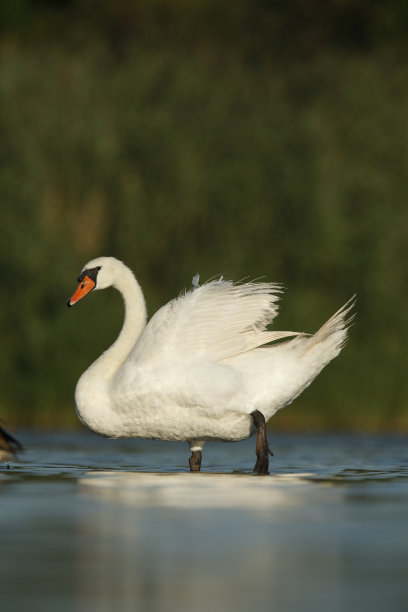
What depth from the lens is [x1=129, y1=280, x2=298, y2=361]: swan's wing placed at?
9992mm

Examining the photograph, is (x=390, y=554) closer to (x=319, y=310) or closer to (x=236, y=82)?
(x=319, y=310)

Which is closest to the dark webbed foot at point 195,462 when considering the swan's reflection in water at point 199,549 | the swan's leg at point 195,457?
the swan's leg at point 195,457

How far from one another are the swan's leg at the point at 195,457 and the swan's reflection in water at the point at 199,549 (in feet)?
4.64

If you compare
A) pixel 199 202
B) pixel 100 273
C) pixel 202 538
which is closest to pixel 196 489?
pixel 202 538

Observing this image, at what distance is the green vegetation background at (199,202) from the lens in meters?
16.0

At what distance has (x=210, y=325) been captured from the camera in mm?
10141

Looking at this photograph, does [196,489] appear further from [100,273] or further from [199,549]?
[100,273]

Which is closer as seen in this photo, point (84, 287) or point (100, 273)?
point (84, 287)

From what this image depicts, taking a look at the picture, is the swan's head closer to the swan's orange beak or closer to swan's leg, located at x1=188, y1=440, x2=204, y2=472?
the swan's orange beak

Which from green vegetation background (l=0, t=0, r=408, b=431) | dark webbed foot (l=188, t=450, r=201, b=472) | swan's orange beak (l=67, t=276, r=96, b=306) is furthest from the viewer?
green vegetation background (l=0, t=0, r=408, b=431)

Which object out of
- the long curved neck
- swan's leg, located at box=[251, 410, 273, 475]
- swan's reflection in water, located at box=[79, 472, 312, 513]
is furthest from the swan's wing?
swan's reflection in water, located at box=[79, 472, 312, 513]

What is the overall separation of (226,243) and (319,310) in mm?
1893

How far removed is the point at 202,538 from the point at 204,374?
11.7 feet

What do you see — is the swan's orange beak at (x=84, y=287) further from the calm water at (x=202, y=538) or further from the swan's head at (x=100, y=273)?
the calm water at (x=202, y=538)
